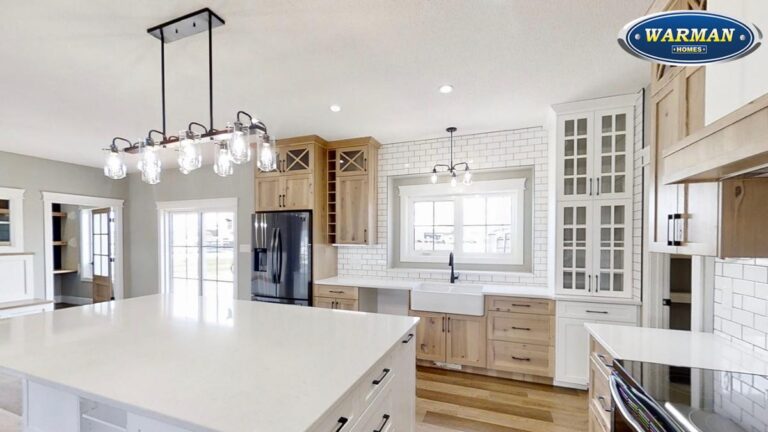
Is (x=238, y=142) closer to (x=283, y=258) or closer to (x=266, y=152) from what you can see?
(x=266, y=152)

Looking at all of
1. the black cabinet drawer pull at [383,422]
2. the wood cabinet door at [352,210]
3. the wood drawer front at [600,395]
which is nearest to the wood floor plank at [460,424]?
the wood drawer front at [600,395]

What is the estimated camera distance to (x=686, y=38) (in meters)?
0.83

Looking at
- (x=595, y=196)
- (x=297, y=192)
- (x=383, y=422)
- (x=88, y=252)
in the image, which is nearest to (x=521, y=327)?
(x=595, y=196)

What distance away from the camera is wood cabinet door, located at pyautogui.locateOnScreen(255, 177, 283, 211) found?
13.0 feet

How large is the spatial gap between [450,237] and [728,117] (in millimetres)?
3073

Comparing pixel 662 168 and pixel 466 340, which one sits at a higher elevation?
pixel 662 168

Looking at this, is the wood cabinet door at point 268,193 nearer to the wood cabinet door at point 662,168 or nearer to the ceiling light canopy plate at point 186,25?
the ceiling light canopy plate at point 186,25

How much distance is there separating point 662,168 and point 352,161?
3.01 metres

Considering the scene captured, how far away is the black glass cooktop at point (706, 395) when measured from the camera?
0.96 meters

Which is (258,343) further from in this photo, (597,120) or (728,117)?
(597,120)

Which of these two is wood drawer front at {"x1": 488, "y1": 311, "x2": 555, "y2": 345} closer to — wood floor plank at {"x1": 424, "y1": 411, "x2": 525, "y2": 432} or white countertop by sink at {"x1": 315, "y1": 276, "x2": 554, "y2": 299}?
white countertop by sink at {"x1": 315, "y1": 276, "x2": 554, "y2": 299}

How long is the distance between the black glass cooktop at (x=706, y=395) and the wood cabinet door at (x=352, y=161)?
3.11m

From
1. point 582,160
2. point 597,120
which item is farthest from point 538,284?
point 597,120

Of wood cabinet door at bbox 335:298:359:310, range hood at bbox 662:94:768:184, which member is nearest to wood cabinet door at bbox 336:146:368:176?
wood cabinet door at bbox 335:298:359:310
